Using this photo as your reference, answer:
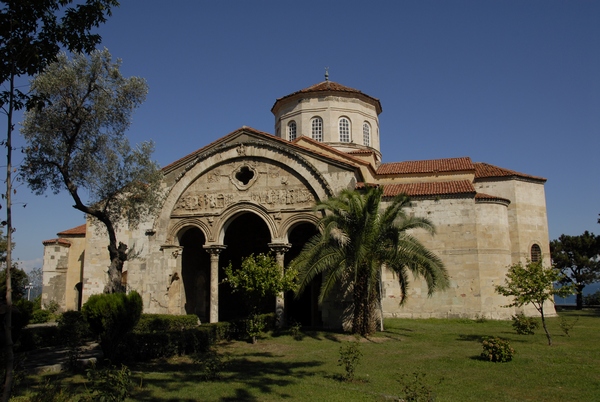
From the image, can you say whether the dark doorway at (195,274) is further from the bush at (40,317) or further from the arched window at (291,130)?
the bush at (40,317)

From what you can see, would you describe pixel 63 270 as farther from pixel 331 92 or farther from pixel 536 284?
pixel 536 284

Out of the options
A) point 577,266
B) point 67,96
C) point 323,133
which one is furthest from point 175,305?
point 577,266

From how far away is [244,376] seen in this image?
36.5 ft

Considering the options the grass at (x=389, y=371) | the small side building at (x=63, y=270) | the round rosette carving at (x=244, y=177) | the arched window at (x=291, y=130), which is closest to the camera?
the grass at (x=389, y=371)

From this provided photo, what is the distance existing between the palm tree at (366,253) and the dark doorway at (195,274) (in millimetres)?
8224

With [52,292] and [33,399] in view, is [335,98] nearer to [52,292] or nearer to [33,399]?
[52,292]

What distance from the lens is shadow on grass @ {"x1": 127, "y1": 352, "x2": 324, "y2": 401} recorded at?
9.37m

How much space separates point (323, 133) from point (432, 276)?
12652 mm

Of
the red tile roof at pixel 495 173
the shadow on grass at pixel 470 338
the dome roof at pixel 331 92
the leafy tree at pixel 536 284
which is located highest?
the dome roof at pixel 331 92

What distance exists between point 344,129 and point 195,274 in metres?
11.1

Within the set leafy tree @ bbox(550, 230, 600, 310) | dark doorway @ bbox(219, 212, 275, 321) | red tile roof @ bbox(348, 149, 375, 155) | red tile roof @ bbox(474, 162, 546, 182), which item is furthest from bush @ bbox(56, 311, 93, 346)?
leafy tree @ bbox(550, 230, 600, 310)

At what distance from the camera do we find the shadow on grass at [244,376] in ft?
30.7

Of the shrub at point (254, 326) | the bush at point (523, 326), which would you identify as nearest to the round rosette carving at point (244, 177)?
the shrub at point (254, 326)

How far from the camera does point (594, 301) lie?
3975 centimetres
